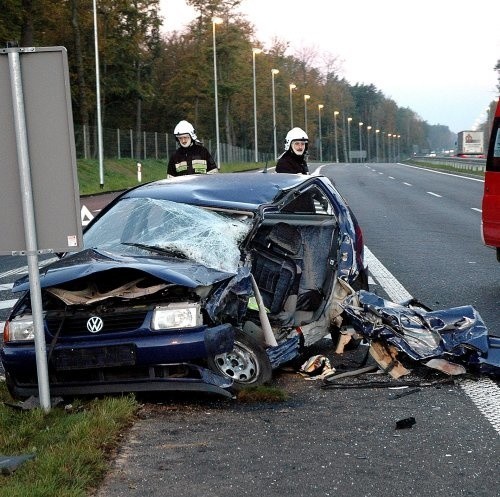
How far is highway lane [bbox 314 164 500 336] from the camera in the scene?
32.6ft

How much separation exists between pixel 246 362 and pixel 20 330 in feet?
4.47

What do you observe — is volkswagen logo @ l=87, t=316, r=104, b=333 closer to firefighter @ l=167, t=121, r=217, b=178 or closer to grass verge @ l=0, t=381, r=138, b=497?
grass verge @ l=0, t=381, r=138, b=497

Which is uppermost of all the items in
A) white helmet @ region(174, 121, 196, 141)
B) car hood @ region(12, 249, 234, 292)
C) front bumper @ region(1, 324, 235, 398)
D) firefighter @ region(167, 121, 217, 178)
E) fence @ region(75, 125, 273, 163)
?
white helmet @ region(174, 121, 196, 141)

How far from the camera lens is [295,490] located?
418 centimetres

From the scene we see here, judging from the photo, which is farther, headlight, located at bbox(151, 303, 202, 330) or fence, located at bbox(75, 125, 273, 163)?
fence, located at bbox(75, 125, 273, 163)

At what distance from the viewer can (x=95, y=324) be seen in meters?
5.58

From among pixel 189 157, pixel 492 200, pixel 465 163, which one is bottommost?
pixel 465 163

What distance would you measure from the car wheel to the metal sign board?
3.72 feet

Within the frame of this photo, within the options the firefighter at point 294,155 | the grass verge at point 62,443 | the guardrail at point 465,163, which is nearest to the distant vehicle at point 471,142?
the guardrail at point 465,163

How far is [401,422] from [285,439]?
2.18 ft

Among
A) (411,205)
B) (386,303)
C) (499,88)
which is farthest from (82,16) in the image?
(499,88)

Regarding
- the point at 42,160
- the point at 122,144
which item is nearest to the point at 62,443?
the point at 42,160

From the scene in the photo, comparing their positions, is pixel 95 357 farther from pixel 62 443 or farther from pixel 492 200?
pixel 492 200

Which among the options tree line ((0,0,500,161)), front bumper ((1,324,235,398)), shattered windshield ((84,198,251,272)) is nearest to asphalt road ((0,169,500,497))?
front bumper ((1,324,235,398))
